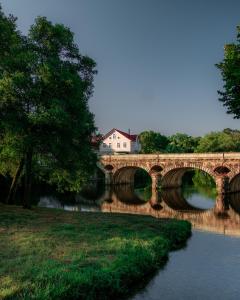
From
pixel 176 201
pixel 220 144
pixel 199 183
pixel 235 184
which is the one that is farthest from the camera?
pixel 220 144

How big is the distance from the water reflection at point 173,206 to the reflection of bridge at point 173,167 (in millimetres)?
2937

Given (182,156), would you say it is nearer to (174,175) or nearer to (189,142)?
(174,175)

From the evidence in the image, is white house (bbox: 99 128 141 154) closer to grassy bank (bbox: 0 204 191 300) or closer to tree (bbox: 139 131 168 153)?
tree (bbox: 139 131 168 153)

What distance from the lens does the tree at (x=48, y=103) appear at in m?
26.8

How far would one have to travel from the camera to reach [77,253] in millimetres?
18375

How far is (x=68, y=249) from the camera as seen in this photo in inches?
752

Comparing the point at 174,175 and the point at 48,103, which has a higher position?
the point at 48,103

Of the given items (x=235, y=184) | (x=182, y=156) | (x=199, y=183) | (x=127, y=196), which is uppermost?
(x=182, y=156)

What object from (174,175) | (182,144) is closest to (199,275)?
(174,175)

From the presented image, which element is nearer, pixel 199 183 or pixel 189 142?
pixel 199 183

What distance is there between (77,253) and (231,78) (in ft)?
39.2

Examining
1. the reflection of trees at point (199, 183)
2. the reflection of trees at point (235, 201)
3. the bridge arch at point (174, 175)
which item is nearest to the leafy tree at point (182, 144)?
the reflection of trees at point (199, 183)

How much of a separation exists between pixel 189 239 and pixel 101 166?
53.4 metres

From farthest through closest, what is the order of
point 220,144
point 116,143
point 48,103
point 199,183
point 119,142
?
point 116,143 → point 119,142 → point 220,144 → point 199,183 → point 48,103
